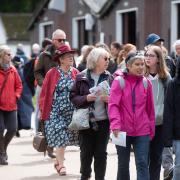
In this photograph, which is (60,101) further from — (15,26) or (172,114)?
(15,26)

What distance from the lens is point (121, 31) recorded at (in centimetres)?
3175

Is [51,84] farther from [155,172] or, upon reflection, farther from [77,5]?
[77,5]

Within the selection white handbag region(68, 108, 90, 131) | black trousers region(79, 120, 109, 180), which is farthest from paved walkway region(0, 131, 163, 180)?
white handbag region(68, 108, 90, 131)

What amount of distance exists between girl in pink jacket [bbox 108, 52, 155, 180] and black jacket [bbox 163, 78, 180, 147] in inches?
16.0

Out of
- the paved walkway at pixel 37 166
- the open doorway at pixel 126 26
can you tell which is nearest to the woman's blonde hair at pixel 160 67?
the paved walkway at pixel 37 166

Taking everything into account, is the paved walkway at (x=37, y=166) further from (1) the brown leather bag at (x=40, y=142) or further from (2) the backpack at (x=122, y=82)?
(2) the backpack at (x=122, y=82)

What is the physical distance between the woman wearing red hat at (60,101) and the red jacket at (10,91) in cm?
162

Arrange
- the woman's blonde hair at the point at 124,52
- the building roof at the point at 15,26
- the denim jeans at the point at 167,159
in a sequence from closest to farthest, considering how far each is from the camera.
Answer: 1. the denim jeans at the point at 167,159
2. the woman's blonde hair at the point at 124,52
3. the building roof at the point at 15,26

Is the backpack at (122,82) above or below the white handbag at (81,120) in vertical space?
above

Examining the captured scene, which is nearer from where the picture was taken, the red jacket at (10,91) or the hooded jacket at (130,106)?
the hooded jacket at (130,106)

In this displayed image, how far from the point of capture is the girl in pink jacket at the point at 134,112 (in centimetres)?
870

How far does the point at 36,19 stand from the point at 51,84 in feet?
101

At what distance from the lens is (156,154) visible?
9.34 meters

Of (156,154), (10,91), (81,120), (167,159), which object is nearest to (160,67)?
(156,154)
